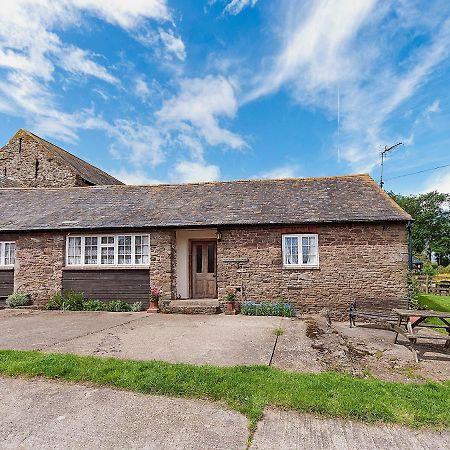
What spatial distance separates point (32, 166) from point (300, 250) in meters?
19.9

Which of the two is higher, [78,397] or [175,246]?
[175,246]

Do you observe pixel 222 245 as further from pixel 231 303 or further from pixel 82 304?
pixel 82 304

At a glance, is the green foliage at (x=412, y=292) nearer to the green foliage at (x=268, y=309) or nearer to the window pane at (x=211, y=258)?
the green foliage at (x=268, y=309)

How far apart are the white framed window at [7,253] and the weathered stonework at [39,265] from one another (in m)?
0.42

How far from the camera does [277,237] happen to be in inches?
463

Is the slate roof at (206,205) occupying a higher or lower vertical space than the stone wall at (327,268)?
higher

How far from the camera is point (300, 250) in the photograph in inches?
461

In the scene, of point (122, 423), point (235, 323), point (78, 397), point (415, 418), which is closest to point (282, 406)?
point (415, 418)

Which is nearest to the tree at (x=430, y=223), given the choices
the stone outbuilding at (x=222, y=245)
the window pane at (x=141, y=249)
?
the stone outbuilding at (x=222, y=245)

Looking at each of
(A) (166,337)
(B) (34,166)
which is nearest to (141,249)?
(A) (166,337)

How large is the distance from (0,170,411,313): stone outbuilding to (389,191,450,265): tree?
163ft

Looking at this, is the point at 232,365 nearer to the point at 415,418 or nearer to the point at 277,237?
the point at 415,418

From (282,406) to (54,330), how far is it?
6956mm

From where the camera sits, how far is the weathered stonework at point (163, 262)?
40.3 feet
